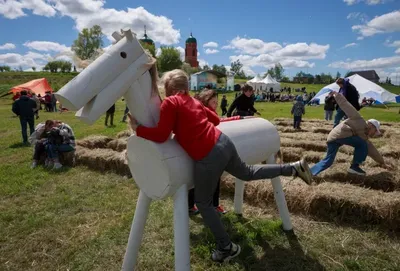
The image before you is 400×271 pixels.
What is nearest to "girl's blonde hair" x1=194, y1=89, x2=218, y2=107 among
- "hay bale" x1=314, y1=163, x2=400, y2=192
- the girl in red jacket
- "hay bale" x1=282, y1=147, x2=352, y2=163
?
the girl in red jacket

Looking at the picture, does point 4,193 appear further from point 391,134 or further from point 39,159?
point 391,134

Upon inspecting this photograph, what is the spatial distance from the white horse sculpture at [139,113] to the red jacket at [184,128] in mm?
84

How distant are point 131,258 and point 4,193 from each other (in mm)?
3818

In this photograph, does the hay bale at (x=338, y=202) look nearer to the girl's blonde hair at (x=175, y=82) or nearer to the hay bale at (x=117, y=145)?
the girl's blonde hair at (x=175, y=82)

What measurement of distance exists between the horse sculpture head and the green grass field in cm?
182

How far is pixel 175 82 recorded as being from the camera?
2.52 meters

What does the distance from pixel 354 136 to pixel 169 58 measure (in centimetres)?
7356

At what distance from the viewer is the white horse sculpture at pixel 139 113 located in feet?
6.50

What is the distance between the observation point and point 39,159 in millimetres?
7082

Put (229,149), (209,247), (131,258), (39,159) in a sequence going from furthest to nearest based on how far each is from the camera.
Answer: (39,159)
(209,247)
(131,258)
(229,149)

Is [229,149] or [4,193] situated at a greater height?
[229,149]

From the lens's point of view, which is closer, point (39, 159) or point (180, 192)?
point (180, 192)

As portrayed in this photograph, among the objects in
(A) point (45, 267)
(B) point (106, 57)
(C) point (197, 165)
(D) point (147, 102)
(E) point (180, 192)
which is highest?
(B) point (106, 57)

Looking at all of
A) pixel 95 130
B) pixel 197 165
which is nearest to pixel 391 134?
pixel 197 165
